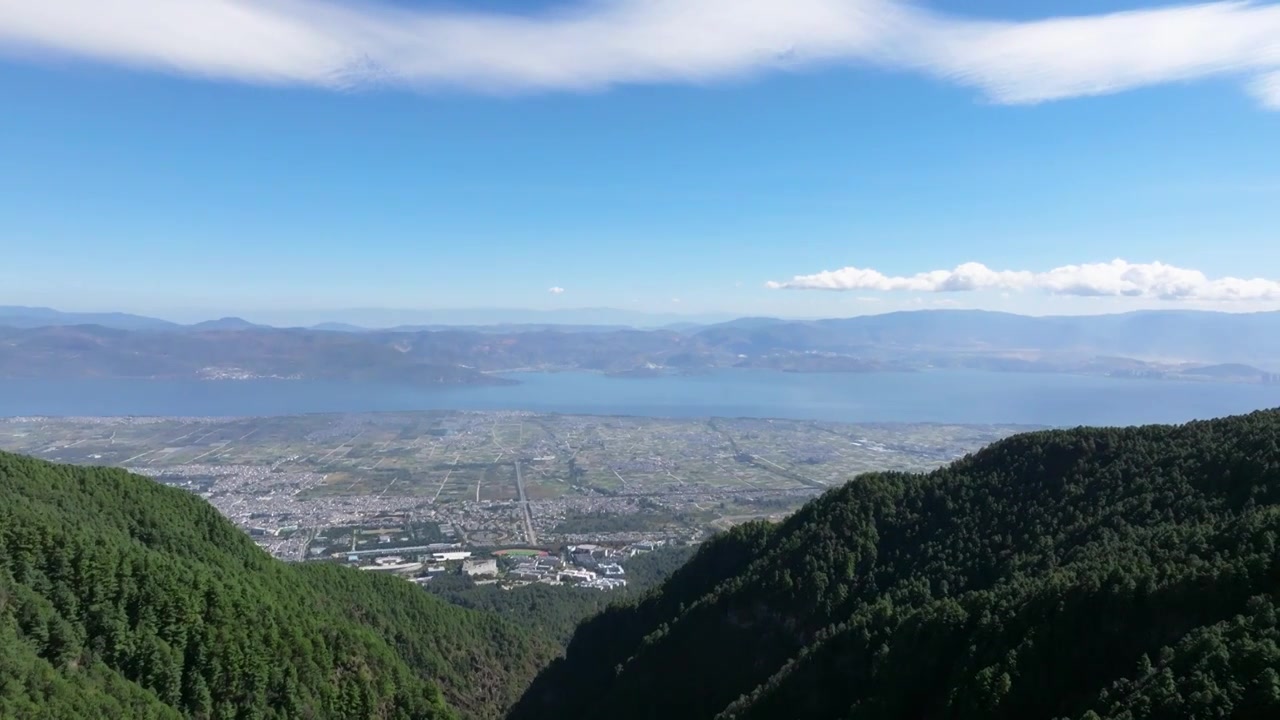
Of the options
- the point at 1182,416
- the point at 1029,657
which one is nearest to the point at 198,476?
the point at 1029,657

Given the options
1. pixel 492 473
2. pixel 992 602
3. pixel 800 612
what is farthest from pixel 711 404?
pixel 992 602

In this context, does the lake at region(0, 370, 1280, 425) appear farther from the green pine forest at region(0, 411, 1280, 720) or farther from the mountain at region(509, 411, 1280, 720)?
the green pine forest at region(0, 411, 1280, 720)

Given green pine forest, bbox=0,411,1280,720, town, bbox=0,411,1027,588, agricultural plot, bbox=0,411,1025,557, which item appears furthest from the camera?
agricultural plot, bbox=0,411,1025,557

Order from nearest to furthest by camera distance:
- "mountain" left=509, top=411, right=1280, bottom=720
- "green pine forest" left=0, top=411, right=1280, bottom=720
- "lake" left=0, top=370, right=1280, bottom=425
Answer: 1. "mountain" left=509, top=411, right=1280, bottom=720
2. "green pine forest" left=0, top=411, right=1280, bottom=720
3. "lake" left=0, top=370, right=1280, bottom=425

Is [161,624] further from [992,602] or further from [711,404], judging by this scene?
[711,404]

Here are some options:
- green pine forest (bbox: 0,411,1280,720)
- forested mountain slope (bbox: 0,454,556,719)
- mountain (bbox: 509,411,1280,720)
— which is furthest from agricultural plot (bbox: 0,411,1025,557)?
mountain (bbox: 509,411,1280,720)

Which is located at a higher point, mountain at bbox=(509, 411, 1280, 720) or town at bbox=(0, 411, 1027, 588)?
mountain at bbox=(509, 411, 1280, 720)
